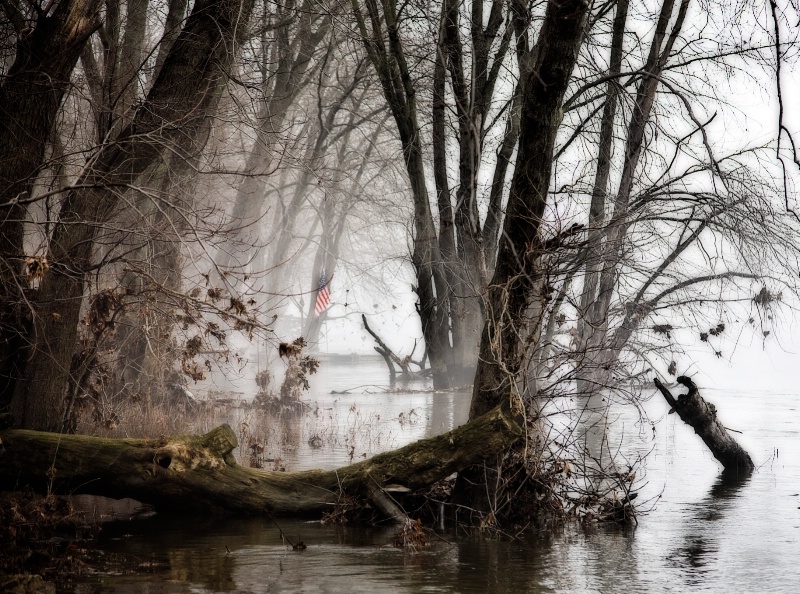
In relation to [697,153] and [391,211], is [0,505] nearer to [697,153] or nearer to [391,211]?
[697,153]

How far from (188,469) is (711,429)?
685 centimetres

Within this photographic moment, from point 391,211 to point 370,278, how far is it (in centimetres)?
1342

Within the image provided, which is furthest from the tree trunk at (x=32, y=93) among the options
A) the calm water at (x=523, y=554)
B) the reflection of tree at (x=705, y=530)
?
the reflection of tree at (x=705, y=530)

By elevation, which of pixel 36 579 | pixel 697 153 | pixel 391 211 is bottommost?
pixel 36 579

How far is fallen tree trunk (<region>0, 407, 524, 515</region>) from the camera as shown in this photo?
29.9 feet

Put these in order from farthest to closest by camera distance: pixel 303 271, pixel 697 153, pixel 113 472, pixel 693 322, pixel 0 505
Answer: pixel 303 271
pixel 693 322
pixel 697 153
pixel 113 472
pixel 0 505

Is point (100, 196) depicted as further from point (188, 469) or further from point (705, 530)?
point (705, 530)

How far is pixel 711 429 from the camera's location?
41.3 feet

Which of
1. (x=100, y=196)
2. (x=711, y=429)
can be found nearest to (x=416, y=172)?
(x=711, y=429)

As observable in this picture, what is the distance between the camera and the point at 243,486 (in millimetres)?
9445

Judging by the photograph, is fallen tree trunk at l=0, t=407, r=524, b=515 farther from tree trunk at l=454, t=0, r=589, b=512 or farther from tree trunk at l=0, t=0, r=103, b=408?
tree trunk at l=0, t=0, r=103, b=408

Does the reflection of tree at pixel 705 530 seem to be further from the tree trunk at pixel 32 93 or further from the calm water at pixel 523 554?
A: the tree trunk at pixel 32 93

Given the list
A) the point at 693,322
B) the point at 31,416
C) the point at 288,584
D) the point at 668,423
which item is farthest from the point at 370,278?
the point at 288,584

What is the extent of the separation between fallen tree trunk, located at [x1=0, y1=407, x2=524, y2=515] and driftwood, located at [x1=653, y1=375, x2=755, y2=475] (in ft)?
13.1
